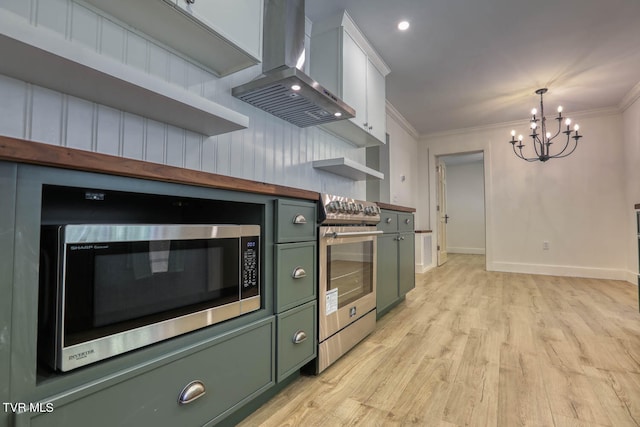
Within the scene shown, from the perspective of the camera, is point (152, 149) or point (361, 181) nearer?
point (152, 149)

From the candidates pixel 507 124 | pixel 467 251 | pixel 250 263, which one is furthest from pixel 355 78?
pixel 467 251

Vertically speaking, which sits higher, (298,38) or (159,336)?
(298,38)

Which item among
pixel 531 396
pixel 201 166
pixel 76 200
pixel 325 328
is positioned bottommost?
pixel 531 396

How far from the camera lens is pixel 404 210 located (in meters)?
2.77

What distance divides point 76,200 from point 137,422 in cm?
73

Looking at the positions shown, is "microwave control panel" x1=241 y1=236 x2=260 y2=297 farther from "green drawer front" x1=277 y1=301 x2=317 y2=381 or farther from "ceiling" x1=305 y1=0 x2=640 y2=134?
"ceiling" x1=305 y1=0 x2=640 y2=134

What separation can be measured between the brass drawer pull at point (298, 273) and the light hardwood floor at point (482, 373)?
0.53 m

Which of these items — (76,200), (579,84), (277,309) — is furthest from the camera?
(579,84)

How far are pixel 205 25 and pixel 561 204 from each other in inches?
206

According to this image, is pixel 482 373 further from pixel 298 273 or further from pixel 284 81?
pixel 284 81

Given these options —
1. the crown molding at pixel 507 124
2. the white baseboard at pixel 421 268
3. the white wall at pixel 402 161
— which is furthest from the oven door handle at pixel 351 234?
the crown molding at pixel 507 124

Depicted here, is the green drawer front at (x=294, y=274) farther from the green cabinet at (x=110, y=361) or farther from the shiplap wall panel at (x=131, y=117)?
the shiplap wall panel at (x=131, y=117)

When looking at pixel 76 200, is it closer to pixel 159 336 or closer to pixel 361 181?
pixel 159 336

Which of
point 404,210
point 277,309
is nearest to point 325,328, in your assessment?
point 277,309
